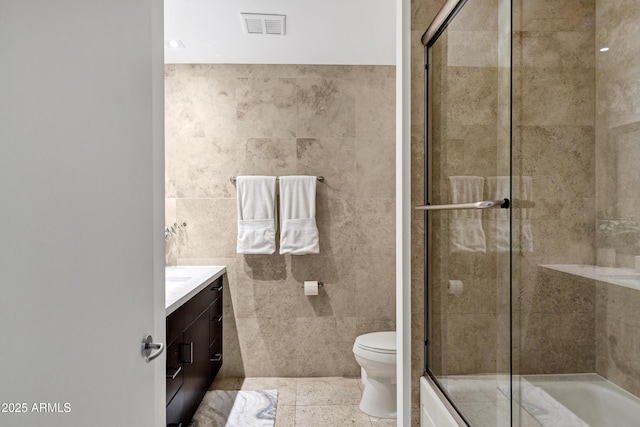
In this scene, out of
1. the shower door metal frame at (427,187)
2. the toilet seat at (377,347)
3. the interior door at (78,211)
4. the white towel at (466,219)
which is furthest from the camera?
the toilet seat at (377,347)

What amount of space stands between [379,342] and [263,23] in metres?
1.98

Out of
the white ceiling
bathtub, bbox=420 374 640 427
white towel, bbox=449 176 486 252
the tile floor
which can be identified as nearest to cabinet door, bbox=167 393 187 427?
the tile floor

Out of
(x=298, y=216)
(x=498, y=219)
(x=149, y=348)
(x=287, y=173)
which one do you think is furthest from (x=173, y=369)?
(x=287, y=173)

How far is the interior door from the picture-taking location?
66 cm

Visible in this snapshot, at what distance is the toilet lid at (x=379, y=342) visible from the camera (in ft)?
7.79

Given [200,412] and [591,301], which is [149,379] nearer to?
[591,301]

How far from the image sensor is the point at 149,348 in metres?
1.06

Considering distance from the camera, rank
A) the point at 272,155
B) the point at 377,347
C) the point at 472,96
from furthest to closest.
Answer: the point at 272,155
the point at 377,347
the point at 472,96

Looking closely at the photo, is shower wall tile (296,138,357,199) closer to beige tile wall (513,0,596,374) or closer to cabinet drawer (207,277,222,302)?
cabinet drawer (207,277,222,302)

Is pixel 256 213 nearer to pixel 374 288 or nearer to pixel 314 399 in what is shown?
pixel 374 288

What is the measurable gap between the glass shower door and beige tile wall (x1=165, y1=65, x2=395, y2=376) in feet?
4.77

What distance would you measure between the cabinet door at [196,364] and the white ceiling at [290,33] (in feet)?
5.46

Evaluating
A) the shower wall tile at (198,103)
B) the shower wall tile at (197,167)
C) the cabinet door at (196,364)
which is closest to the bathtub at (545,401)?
the cabinet door at (196,364)

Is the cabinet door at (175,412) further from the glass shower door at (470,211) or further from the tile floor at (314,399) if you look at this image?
the glass shower door at (470,211)
